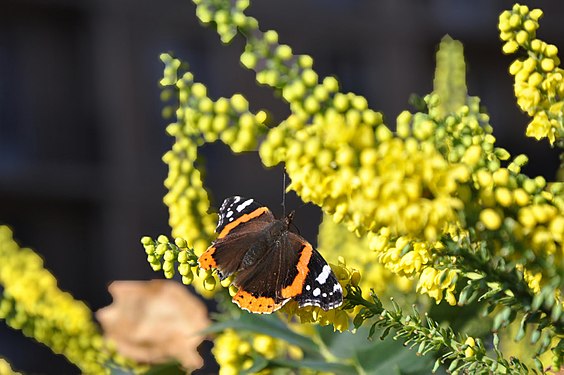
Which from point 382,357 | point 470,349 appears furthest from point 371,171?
point 382,357

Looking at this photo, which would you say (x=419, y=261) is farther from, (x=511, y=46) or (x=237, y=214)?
(x=237, y=214)

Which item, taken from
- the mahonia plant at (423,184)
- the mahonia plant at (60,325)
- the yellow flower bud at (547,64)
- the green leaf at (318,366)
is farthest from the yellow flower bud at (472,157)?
the mahonia plant at (60,325)

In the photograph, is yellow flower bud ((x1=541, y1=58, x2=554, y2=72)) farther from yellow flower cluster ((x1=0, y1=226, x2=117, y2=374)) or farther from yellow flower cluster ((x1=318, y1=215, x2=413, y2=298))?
yellow flower cluster ((x1=0, y1=226, x2=117, y2=374))

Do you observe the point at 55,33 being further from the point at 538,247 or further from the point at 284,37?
the point at 538,247

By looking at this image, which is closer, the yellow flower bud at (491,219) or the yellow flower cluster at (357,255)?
the yellow flower bud at (491,219)

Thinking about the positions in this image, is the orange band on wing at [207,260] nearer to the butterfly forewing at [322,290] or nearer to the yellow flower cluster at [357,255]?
the butterfly forewing at [322,290]

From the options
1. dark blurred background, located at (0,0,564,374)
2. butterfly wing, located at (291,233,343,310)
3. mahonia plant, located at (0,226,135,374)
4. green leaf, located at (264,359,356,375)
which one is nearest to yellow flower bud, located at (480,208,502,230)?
butterfly wing, located at (291,233,343,310)
